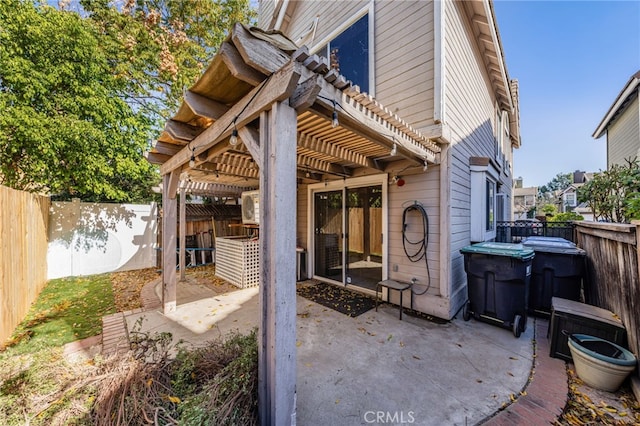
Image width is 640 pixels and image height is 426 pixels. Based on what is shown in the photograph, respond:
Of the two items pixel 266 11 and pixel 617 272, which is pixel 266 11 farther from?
pixel 617 272

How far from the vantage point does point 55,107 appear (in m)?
5.34

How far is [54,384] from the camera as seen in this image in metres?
1.73

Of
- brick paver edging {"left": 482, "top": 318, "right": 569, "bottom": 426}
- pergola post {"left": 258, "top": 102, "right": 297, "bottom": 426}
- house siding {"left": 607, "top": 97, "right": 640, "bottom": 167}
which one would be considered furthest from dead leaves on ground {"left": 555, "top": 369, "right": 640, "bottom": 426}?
house siding {"left": 607, "top": 97, "right": 640, "bottom": 167}

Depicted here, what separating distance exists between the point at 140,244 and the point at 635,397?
960 centimetres

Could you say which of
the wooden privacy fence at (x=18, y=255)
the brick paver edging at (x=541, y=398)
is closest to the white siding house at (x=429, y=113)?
the brick paver edging at (x=541, y=398)

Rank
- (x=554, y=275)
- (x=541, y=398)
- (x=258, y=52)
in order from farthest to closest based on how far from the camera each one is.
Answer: (x=554, y=275)
(x=541, y=398)
(x=258, y=52)

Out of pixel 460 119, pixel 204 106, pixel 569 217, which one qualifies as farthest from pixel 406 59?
pixel 569 217

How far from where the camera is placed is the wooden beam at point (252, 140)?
1971 millimetres

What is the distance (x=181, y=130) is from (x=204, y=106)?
3.06 feet

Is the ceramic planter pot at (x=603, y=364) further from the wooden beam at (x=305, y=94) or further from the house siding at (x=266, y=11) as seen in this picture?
the house siding at (x=266, y=11)

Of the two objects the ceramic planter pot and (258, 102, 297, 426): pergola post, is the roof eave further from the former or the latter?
(258, 102, 297, 426): pergola post

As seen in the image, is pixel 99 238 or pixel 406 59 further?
pixel 99 238

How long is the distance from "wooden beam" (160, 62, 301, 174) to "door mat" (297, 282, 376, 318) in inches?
131

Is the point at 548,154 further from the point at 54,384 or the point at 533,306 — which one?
the point at 54,384
